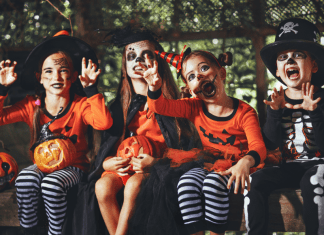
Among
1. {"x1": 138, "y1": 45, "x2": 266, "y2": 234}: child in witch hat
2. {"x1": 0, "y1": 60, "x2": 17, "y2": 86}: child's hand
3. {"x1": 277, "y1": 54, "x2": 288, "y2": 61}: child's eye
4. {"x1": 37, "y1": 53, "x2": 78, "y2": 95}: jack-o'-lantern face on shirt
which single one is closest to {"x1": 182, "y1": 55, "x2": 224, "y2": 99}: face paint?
{"x1": 138, "y1": 45, "x2": 266, "y2": 234}: child in witch hat

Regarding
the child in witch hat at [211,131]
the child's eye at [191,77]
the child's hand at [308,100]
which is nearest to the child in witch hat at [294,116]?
the child's hand at [308,100]

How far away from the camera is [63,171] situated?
85.0 inches

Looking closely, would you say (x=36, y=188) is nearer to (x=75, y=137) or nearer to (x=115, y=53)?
(x=75, y=137)

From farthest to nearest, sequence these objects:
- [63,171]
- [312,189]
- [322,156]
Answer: [63,171]
[322,156]
[312,189]

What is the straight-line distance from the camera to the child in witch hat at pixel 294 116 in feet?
5.94

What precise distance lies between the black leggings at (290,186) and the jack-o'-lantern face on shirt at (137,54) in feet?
3.43

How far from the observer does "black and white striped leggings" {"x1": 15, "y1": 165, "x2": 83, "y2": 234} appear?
2014 mm

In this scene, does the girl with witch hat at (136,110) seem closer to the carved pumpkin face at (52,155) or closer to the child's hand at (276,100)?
the carved pumpkin face at (52,155)

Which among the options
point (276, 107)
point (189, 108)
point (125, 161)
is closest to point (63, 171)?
point (125, 161)

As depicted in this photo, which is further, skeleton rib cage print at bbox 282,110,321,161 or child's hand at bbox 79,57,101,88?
child's hand at bbox 79,57,101,88

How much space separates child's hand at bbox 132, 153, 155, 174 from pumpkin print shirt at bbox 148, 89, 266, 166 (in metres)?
0.30

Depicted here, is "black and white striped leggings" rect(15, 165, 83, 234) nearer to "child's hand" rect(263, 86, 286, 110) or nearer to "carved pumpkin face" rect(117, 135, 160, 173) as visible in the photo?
"carved pumpkin face" rect(117, 135, 160, 173)

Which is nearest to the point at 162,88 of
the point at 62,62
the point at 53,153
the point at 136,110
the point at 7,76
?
the point at 136,110

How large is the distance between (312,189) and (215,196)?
50cm
